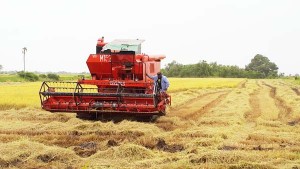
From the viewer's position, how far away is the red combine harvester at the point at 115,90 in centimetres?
1291

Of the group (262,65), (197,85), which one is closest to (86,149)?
(197,85)

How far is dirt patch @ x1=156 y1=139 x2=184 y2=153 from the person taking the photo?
9019 millimetres

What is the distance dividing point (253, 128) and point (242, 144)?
124 inches

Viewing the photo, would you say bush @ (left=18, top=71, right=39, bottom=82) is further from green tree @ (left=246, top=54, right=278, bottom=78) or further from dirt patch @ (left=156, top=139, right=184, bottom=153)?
green tree @ (left=246, top=54, right=278, bottom=78)

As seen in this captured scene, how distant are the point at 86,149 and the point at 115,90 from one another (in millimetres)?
5270

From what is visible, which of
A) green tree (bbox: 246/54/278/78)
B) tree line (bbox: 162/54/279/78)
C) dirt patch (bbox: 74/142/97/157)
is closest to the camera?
dirt patch (bbox: 74/142/97/157)

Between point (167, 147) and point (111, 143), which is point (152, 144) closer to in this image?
point (167, 147)

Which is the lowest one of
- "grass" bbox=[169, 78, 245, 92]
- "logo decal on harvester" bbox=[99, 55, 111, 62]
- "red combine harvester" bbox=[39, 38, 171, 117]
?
"grass" bbox=[169, 78, 245, 92]

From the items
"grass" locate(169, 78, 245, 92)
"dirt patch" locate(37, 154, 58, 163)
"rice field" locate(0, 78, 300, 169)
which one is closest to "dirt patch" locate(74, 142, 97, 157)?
"rice field" locate(0, 78, 300, 169)

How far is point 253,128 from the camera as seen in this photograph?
1251 centimetres

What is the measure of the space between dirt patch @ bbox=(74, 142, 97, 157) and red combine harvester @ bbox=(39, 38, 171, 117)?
10.4ft

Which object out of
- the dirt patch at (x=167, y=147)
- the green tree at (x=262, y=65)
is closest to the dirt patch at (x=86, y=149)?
the dirt patch at (x=167, y=147)

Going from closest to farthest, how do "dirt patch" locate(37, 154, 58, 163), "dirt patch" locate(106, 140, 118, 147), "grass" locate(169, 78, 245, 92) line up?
"dirt patch" locate(37, 154, 58, 163), "dirt patch" locate(106, 140, 118, 147), "grass" locate(169, 78, 245, 92)

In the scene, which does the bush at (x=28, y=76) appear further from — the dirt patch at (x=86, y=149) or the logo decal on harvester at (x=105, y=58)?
the dirt patch at (x=86, y=149)
